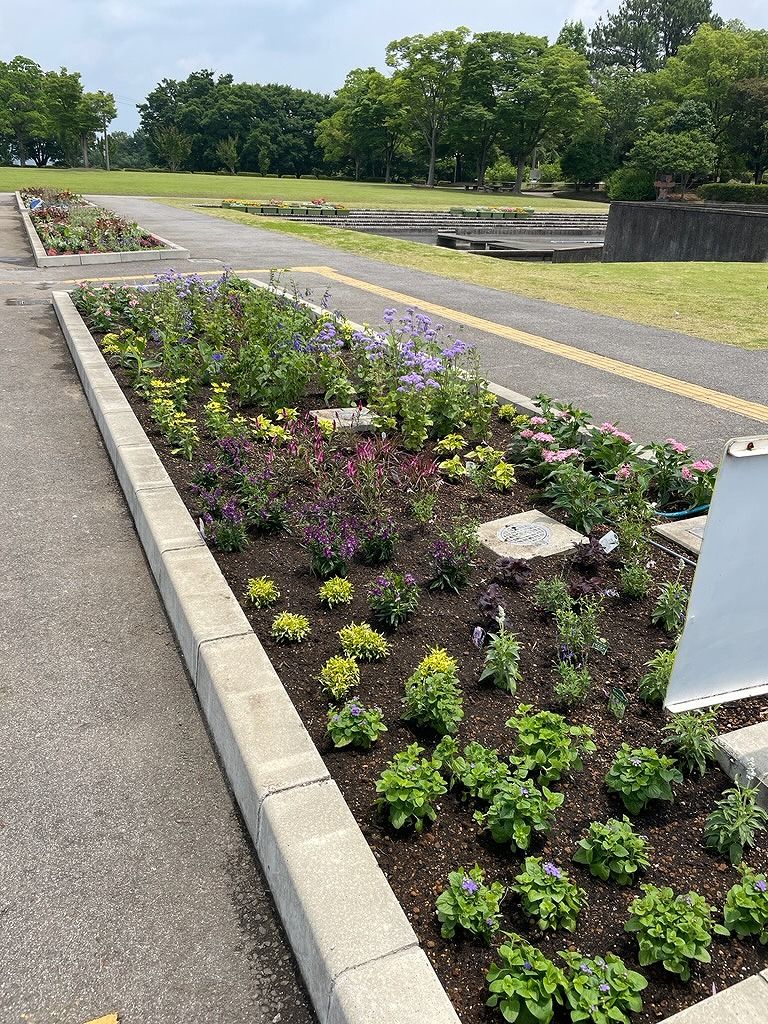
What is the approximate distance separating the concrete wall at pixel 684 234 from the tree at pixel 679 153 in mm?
28599

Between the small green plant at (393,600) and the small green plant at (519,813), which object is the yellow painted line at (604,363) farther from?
the small green plant at (519,813)

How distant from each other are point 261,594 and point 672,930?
212 cm

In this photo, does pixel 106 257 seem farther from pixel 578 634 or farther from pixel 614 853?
pixel 614 853

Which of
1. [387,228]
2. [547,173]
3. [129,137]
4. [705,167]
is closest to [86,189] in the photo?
[387,228]

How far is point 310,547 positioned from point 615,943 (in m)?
2.22

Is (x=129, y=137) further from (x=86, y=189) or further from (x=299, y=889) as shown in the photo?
(x=299, y=889)

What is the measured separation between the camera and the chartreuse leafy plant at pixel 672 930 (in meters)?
1.94

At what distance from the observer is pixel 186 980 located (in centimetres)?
206

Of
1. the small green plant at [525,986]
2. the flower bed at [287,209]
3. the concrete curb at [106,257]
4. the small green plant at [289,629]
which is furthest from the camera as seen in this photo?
the flower bed at [287,209]

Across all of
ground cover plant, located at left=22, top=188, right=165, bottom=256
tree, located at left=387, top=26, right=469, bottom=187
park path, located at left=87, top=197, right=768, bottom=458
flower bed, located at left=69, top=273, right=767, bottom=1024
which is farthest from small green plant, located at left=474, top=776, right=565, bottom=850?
tree, located at left=387, top=26, right=469, bottom=187

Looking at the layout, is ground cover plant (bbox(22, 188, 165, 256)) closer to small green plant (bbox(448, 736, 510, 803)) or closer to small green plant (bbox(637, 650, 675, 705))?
small green plant (bbox(637, 650, 675, 705))

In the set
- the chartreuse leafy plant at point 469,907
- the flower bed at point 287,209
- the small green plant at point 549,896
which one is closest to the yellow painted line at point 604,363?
the small green plant at point 549,896

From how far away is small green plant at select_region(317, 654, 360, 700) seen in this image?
293cm

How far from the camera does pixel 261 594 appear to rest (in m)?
3.50
